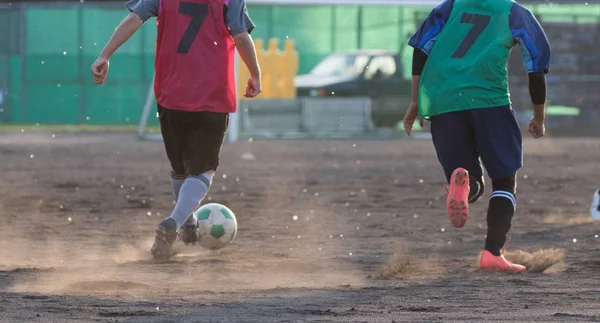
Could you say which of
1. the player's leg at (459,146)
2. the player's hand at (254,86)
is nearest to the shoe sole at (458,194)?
the player's leg at (459,146)

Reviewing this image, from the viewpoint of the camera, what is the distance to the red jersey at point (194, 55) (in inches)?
293

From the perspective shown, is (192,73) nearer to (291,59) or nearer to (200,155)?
(200,155)

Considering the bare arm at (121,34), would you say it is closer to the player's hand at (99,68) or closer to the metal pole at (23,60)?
the player's hand at (99,68)

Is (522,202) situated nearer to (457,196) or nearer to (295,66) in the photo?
(457,196)

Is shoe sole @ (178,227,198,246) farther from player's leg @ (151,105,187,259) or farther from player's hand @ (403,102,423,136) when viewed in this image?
player's hand @ (403,102,423,136)

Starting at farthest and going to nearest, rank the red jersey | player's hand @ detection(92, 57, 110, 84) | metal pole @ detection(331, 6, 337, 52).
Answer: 1. metal pole @ detection(331, 6, 337, 52)
2. the red jersey
3. player's hand @ detection(92, 57, 110, 84)

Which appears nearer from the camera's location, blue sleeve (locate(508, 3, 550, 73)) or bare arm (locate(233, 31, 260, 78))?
blue sleeve (locate(508, 3, 550, 73))

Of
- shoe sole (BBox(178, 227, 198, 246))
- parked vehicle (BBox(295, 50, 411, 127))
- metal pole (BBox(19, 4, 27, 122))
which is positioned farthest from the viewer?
metal pole (BBox(19, 4, 27, 122))

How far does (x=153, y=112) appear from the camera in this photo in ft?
107

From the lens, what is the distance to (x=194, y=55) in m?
7.47

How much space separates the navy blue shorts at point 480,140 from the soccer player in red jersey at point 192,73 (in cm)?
107

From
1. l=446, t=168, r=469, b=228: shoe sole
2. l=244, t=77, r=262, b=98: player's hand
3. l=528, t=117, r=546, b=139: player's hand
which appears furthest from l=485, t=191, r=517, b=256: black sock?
l=244, t=77, r=262, b=98: player's hand

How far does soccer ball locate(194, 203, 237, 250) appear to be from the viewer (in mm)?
8000

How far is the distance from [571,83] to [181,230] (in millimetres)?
21818
